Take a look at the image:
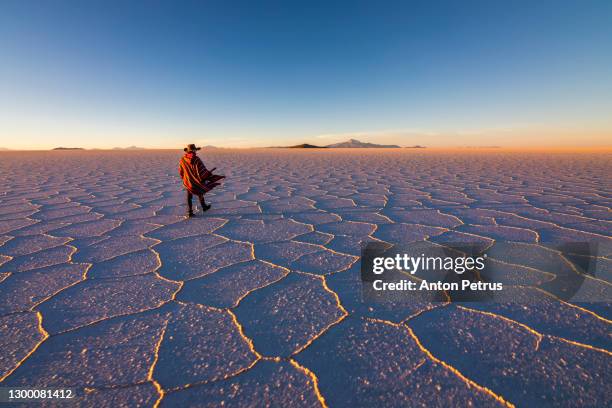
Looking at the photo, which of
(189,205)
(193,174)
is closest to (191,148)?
(193,174)

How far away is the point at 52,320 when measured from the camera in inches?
56.0

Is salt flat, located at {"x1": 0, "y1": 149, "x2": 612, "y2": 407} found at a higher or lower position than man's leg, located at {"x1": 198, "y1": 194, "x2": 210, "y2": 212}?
lower

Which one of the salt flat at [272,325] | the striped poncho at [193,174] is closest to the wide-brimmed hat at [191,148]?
the striped poncho at [193,174]

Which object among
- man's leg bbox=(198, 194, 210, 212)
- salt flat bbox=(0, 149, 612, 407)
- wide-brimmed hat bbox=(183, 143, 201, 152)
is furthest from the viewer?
man's leg bbox=(198, 194, 210, 212)

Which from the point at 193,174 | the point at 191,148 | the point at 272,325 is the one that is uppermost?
the point at 191,148

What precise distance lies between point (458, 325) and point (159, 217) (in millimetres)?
2901

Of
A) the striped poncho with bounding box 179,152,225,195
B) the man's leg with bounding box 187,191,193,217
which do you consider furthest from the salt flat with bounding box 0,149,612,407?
the striped poncho with bounding box 179,152,225,195

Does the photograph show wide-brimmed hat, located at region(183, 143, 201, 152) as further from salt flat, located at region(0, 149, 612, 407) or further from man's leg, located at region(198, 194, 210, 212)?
salt flat, located at region(0, 149, 612, 407)

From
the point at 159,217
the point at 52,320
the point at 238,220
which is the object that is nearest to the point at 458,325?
the point at 52,320

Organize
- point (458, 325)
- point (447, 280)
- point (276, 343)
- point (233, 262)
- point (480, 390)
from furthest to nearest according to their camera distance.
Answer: point (233, 262) → point (447, 280) → point (458, 325) → point (276, 343) → point (480, 390)

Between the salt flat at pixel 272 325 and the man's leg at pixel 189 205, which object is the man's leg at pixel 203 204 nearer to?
the man's leg at pixel 189 205

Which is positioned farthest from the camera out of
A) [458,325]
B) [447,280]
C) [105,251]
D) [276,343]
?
[105,251]

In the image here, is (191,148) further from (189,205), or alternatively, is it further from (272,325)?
(272,325)

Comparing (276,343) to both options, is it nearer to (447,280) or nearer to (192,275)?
(192,275)
